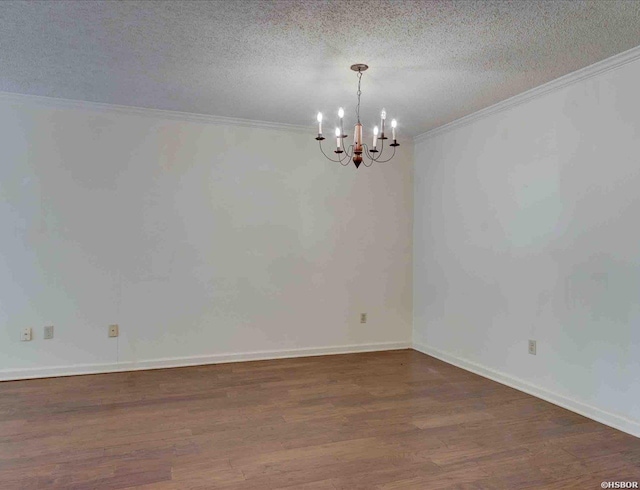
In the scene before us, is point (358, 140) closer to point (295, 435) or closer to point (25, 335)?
point (295, 435)

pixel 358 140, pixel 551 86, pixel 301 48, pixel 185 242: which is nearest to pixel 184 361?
pixel 185 242

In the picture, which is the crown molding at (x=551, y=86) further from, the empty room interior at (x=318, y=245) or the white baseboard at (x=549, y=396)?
the white baseboard at (x=549, y=396)

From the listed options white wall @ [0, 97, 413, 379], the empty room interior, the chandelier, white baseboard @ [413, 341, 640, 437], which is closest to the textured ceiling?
the empty room interior

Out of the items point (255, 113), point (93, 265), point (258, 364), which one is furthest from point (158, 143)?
point (258, 364)

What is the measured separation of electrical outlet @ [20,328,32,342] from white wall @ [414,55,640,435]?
370 cm

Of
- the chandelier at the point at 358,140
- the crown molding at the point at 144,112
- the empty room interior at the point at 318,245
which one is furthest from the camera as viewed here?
the crown molding at the point at 144,112

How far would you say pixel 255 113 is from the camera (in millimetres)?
4281

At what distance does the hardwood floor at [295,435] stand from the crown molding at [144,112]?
2283 millimetres

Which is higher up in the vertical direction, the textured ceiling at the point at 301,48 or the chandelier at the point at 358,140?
the textured ceiling at the point at 301,48

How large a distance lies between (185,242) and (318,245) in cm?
131

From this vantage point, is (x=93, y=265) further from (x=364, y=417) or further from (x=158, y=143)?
(x=364, y=417)

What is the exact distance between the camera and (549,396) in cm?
343

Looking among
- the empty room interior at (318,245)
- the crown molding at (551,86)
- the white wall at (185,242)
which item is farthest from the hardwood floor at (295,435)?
the crown molding at (551,86)

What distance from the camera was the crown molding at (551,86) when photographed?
290cm
